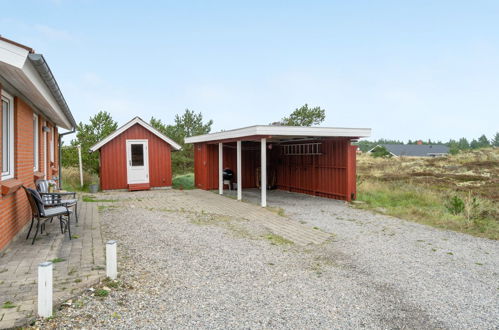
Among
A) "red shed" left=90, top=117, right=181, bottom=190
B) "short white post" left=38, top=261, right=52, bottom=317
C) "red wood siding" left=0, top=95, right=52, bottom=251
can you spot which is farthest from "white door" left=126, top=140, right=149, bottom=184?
"short white post" left=38, top=261, right=52, bottom=317

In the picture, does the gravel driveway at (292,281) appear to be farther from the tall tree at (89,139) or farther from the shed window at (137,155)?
the tall tree at (89,139)

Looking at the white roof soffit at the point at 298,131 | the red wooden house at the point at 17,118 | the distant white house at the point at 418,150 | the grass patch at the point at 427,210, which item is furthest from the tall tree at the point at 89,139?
the distant white house at the point at 418,150

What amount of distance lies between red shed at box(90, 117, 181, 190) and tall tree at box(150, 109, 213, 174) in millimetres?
5953

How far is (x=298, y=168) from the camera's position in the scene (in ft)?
47.0

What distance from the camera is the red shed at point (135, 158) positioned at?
14.2 metres

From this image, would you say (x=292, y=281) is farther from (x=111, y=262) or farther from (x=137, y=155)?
(x=137, y=155)

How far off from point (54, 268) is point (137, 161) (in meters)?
10.9

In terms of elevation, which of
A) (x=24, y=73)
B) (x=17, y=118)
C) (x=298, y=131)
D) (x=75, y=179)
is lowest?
(x=75, y=179)

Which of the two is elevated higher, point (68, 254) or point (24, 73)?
point (24, 73)

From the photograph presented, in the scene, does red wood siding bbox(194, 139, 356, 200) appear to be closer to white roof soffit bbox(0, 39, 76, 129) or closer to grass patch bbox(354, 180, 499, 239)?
grass patch bbox(354, 180, 499, 239)

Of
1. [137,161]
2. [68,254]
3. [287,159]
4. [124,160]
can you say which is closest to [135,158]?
[137,161]

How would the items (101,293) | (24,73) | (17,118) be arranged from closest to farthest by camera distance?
(101,293)
(24,73)
(17,118)

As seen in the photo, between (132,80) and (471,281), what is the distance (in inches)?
807

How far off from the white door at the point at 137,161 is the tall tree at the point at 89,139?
3.79m
